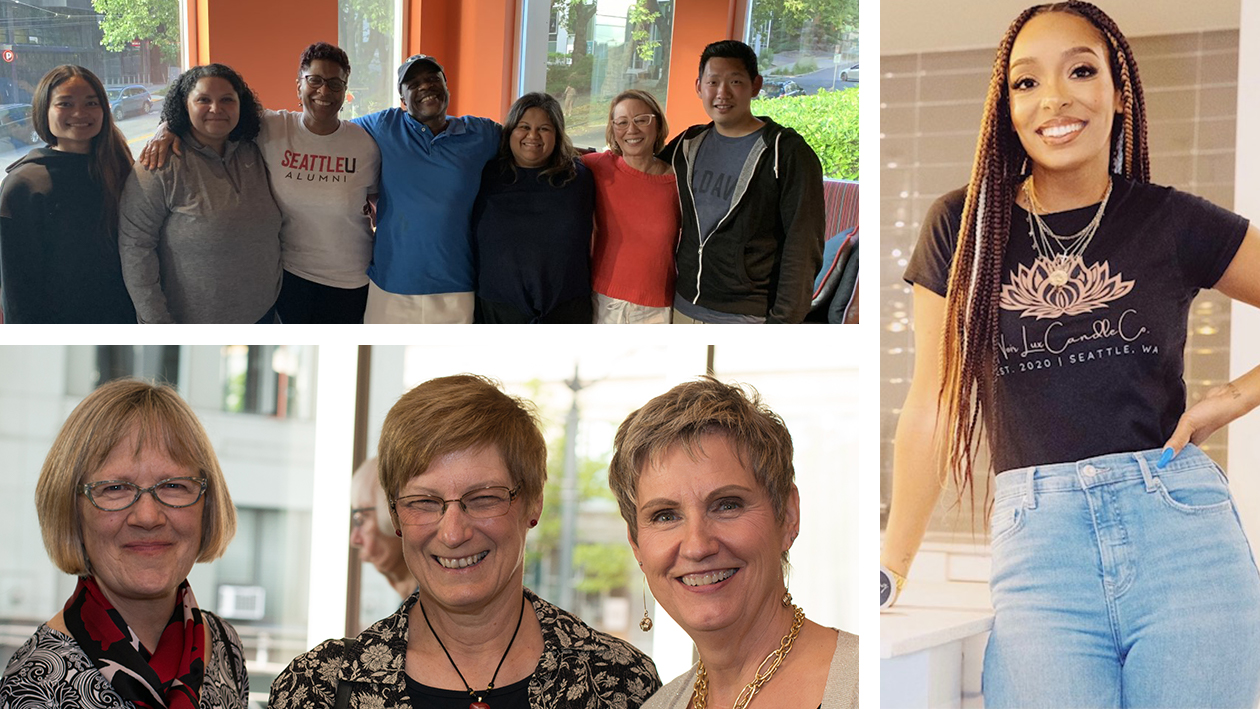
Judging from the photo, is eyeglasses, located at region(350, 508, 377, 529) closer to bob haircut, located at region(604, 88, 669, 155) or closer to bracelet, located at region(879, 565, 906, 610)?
bob haircut, located at region(604, 88, 669, 155)

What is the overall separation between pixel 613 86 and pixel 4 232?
4.96ft

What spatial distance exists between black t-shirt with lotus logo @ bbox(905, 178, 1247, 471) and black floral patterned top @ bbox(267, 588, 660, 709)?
103 cm

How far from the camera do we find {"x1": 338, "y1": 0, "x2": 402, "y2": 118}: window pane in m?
2.79

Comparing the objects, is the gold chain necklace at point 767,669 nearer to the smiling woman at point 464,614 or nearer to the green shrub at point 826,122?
the smiling woman at point 464,614

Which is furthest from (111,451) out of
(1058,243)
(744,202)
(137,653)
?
(1058,243)

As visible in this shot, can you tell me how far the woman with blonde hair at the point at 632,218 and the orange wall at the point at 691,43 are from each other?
0.05 meters

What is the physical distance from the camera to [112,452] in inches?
89.7

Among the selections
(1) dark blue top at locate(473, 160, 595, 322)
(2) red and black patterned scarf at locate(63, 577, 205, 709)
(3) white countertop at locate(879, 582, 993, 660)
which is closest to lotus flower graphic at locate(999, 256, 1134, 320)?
(3) white countertop at locate(879, 582, 993, 660)

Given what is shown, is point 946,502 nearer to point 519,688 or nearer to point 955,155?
point 955,155

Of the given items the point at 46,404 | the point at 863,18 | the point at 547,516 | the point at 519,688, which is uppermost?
the point at 863,18

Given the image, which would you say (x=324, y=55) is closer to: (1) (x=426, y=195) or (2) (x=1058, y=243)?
(1) (x=426, y=195)

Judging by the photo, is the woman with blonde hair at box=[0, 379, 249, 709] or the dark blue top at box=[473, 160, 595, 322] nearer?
the woman with blonde hair at box=[0, 379, 249, 709]

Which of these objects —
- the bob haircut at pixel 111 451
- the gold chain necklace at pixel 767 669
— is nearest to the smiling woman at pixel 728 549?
the gold chain necklace at pixel 767 669

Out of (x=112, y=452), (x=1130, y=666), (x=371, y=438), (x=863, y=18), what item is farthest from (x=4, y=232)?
(x=1130, y=666)
